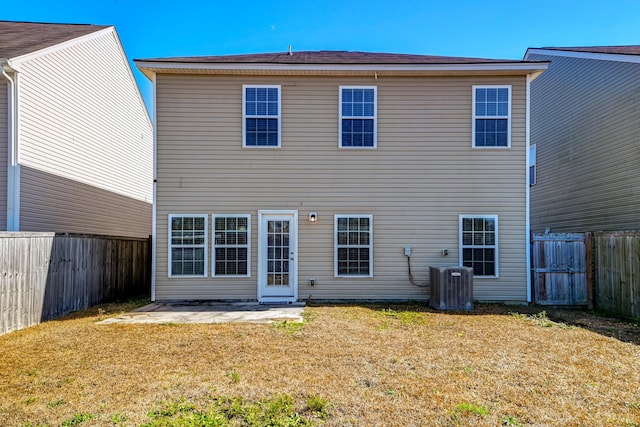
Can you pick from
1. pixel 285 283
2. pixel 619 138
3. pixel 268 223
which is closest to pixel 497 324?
pixel 285 283

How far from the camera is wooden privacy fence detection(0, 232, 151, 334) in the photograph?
620 centimetres

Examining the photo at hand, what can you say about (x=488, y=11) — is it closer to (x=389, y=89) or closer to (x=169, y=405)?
(x=389, y=89)

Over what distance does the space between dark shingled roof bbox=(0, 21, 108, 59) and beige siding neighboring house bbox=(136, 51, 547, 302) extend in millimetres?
2729

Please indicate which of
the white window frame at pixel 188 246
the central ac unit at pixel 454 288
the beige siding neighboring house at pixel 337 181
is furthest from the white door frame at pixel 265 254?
the central ac unit at pixel 454 288

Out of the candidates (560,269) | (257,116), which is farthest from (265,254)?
(560,269)

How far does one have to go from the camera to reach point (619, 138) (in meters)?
9.89

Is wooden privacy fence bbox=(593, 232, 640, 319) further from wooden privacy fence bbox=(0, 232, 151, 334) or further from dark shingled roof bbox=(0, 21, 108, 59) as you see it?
dark shingled roof bbox=(0, 21, 108, 59)

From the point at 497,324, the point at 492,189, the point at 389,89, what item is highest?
the point at 389,89

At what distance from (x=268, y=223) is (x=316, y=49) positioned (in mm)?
5768

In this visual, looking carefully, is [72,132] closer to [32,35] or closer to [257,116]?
[32,35]

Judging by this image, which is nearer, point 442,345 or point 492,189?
point 442,345

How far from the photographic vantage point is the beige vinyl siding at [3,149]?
26.4 feet

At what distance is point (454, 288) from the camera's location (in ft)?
26.6

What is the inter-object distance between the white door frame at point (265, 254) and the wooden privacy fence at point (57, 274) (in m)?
3.52
